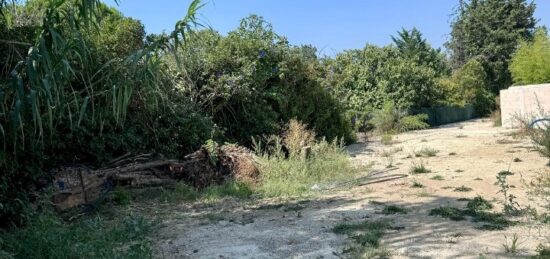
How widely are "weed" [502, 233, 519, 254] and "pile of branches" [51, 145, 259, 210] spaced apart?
14.4 feet

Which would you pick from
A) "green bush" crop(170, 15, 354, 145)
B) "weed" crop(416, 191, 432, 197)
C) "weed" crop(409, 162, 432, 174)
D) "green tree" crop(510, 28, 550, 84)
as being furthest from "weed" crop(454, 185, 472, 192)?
"green tree" crop(510, 28, 550, 84)

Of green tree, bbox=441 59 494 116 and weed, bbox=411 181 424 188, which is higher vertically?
green tree, bbox=441 59 494 116

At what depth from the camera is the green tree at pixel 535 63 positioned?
2134 cm

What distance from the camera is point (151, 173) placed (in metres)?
7.68

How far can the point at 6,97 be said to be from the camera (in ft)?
11.1

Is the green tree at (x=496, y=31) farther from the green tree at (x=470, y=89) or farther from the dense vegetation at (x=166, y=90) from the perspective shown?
the dense vegetation at (x=166, y=90)

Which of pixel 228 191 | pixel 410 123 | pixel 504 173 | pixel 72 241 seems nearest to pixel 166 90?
pixel 228 191

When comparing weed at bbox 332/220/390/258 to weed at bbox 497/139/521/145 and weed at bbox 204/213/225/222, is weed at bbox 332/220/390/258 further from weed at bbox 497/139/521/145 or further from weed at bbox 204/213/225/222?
weed at bbox 497/139/521/145

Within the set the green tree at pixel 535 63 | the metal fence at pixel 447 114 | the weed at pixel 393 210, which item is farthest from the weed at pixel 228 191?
the green tree at pixel 535 63

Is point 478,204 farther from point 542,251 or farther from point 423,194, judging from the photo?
point 542,251

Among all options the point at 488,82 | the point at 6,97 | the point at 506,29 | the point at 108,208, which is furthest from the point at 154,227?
the point at 506,29

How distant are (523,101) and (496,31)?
74.7 ft

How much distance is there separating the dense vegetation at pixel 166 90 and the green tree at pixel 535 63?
64mm

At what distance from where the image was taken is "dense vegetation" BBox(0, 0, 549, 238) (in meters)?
3.46
